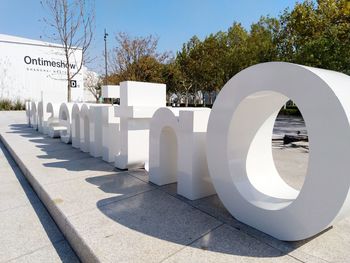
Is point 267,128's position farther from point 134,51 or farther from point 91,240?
point 134,51

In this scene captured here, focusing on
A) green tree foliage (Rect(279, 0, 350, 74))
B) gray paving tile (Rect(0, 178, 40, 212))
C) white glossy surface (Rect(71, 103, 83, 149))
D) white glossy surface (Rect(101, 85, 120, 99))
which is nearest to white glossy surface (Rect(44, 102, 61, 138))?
white glossy surface (Rect(101, 85, 120, 99))

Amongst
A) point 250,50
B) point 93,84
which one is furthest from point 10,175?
point 93,84

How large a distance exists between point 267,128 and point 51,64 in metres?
30.0

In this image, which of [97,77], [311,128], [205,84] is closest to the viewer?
[311,128]

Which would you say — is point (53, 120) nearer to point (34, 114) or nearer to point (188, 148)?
point (34, 114)

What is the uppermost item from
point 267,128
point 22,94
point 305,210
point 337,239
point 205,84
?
point 205,84

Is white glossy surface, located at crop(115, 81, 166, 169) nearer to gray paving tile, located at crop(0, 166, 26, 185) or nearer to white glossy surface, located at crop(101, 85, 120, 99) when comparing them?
gray paving tile, located at crop(0, 166, 26, 185)

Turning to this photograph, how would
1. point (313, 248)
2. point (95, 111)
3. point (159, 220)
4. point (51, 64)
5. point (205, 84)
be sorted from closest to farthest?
point (313, 248) < point (159, 220) < point (95, 111) < point (51, 64) < point (205, 84)

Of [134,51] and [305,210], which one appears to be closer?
[305,210]

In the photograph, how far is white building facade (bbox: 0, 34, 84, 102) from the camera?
25.7 meters

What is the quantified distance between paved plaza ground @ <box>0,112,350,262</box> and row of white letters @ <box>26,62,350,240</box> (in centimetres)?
23

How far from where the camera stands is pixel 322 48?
1534 cm

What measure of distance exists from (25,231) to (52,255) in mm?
730

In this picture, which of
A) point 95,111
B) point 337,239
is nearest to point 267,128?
point 337,239
